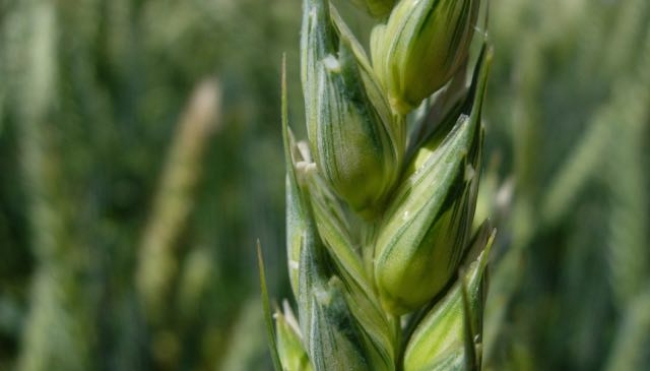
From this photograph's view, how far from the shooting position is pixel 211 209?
42.3 inches

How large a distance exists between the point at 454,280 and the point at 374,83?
92 mm

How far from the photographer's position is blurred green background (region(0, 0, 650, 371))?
0.74m

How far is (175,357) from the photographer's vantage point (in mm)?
903

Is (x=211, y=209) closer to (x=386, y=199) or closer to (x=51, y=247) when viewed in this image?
(x=51, y=247)

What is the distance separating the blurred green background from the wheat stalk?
18 centimetres

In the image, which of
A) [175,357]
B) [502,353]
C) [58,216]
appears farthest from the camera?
[175,357]

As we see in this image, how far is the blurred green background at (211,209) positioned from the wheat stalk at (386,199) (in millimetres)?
181

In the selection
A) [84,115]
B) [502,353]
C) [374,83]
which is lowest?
[502,353]

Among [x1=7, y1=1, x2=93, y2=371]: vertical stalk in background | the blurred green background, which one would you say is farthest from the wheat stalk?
[x1=7, y1=1, x2=93, y2=371]: vertical stalk in background

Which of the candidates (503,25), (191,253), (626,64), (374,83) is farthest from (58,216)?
(503,25)

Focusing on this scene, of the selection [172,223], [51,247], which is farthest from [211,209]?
[51,247]

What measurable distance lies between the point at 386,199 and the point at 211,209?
75 cm

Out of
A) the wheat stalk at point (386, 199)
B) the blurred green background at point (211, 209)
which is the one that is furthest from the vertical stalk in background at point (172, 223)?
the wheat stalk at point (386, 199)

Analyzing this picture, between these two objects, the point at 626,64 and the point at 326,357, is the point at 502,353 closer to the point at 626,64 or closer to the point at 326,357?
the point at 326,357
